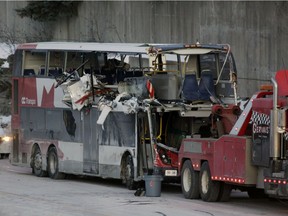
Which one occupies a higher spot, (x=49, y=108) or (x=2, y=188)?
(x=49, y=108)

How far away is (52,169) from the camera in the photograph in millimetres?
29594

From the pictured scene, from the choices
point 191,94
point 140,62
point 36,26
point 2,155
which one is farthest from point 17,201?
point 36,26

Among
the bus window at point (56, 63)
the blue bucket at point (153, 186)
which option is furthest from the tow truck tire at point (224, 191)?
the bus window at point (56, 63)

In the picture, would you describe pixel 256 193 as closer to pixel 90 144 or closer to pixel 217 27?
pixel 90 144

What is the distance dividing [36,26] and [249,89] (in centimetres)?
1630

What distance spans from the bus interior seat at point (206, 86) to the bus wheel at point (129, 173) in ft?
8.41

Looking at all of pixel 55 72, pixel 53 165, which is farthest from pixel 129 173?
pixel 55 72

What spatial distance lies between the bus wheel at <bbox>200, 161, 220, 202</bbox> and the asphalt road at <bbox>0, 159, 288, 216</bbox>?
268 mm

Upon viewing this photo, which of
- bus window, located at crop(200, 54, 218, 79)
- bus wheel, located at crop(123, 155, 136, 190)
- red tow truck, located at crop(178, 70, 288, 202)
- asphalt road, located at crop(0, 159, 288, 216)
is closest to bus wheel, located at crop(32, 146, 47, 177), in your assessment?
asphalt road, located at crop(0, 159, 288, 216)

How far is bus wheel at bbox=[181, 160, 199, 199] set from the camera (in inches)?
871

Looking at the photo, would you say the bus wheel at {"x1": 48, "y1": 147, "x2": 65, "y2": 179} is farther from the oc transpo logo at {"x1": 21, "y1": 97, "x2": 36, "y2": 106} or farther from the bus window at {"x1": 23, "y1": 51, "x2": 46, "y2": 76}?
the bus window at {"x1": 23, "y1": 51, "x2": 46, "y2": 76}

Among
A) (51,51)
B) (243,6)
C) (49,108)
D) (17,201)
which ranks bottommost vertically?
(17,201)

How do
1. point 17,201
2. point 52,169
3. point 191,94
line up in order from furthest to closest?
point 52,169 < point 191,94 < point 17,201

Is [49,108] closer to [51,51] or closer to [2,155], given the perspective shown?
[51,51]
